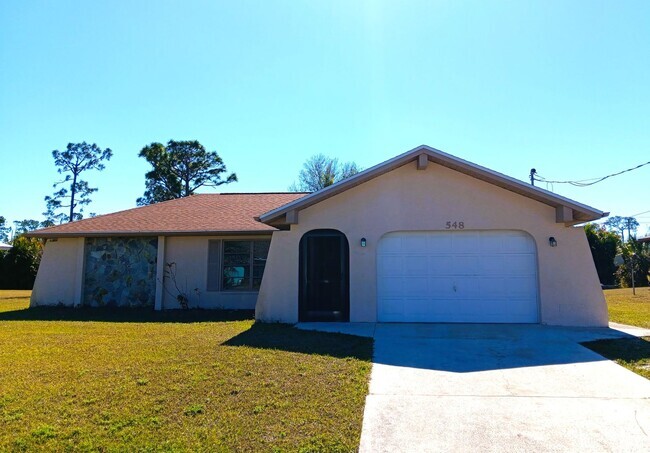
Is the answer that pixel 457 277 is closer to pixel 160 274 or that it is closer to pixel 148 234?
pixel 160 274

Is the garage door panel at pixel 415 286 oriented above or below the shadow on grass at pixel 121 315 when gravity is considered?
above

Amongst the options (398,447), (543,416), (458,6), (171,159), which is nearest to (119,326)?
(398,447)

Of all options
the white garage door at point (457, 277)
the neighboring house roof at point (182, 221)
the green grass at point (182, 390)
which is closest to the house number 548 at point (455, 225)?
the white garage door at point (457, 277)

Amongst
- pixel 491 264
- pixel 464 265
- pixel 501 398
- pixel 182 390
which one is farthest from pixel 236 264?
pixel 501 398

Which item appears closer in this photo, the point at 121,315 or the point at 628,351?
the point at 628,351

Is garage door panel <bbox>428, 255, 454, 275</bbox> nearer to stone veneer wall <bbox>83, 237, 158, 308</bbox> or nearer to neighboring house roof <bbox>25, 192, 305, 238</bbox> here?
neighboring house roof <bbox>25, 192, 305, 238</bbox>

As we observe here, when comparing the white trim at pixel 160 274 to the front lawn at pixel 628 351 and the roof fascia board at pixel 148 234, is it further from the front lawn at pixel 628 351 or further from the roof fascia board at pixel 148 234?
the front lawn at pixel 628 351

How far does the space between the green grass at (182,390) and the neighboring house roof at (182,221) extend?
4.99 meters

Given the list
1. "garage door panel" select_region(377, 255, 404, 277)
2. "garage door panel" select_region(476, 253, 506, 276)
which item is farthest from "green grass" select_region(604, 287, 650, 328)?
"garage door panel" select_region(377, 255, 404, 277)

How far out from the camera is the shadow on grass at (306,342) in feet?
24.1

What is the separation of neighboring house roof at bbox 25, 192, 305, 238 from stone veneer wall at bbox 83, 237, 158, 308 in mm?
572

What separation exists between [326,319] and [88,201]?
4309cm

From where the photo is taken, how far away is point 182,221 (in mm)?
14781

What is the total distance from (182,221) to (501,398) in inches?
489
